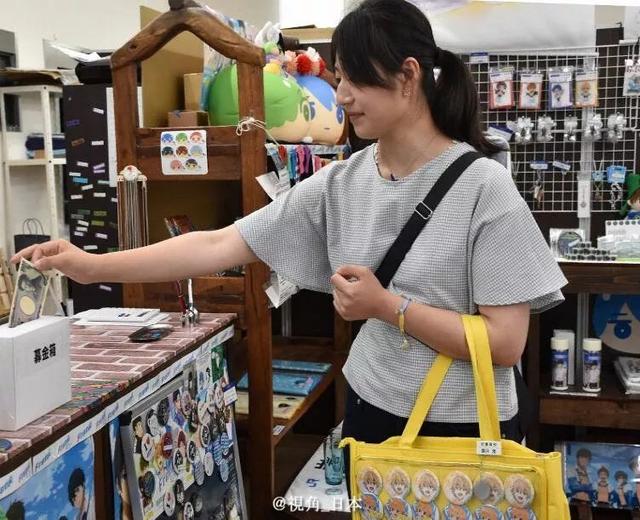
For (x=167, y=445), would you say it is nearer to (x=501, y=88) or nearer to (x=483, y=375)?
A: (x=483, y=375)

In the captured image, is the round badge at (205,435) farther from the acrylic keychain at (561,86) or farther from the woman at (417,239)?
the acrylic keychain at (561,86)

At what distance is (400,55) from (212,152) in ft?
3.24

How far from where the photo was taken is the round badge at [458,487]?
1183 millimetres

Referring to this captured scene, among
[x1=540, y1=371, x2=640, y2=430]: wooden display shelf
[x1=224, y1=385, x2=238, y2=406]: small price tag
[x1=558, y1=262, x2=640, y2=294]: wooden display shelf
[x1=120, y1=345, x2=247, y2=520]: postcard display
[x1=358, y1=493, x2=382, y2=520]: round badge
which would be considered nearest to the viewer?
[x1=358, y1=493, x2=382, y2=520]: round badge

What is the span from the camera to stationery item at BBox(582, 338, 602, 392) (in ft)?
8.82

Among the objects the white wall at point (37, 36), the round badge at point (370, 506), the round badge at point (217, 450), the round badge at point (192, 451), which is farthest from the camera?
the white wall at point (37, 36)

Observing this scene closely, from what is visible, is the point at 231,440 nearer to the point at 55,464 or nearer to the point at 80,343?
the point at 80,343

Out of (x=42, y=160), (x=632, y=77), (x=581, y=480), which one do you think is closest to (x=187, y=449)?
(x=581, y=480)

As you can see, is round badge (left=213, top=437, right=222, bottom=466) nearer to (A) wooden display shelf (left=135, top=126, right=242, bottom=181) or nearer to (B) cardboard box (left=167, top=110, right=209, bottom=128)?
(A) wooden display shelf (left=135, top=126, right=242, bottom=181)

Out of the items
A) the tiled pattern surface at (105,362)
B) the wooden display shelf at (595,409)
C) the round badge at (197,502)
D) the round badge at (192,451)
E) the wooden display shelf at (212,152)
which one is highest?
the wooden display shelf at (212,152)

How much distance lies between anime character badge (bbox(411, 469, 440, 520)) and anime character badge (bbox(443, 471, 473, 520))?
0.06ft

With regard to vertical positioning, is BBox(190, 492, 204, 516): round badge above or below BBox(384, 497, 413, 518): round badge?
below

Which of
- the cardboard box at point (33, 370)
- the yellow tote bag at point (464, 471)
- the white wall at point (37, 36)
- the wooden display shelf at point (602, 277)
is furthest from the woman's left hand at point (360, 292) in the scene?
the white wall at point (37, 36)

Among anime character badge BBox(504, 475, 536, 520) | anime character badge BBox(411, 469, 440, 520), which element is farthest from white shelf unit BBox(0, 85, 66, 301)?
anime character badge BBox(504, 475, 536, 520)
